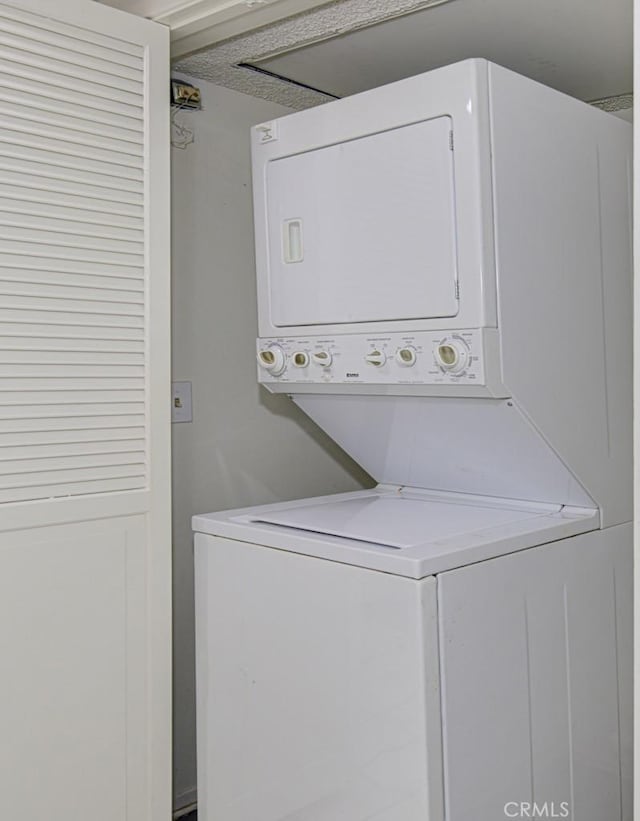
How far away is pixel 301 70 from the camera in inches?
111

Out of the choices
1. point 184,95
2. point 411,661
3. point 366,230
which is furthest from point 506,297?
point 184,95

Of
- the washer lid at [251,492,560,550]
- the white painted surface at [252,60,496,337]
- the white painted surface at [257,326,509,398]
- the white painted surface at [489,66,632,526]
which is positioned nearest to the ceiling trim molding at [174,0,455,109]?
the white painted surface at [252,60,496,337]

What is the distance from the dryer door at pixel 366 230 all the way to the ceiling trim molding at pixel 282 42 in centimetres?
37

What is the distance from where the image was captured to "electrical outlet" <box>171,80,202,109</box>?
8.90 ft

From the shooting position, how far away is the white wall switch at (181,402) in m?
2.75

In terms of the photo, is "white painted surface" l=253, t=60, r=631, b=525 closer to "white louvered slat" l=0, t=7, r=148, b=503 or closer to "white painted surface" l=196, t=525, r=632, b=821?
"white painted surface" l=196, t=525, r=632, b=821

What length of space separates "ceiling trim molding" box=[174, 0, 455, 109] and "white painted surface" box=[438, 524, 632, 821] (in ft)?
4.96

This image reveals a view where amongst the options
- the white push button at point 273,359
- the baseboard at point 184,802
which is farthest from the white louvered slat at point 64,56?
the baseboard at point 184,802

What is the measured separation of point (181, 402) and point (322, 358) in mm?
626

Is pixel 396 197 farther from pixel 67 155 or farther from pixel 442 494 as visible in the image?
pixel 442 494

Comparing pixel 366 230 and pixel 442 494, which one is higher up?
pixel 366 230

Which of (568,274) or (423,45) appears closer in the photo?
(568,274)

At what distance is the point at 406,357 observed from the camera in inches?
85.2

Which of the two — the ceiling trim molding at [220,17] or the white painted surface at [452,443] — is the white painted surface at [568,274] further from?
the ceiling trim molding at [220,17]
